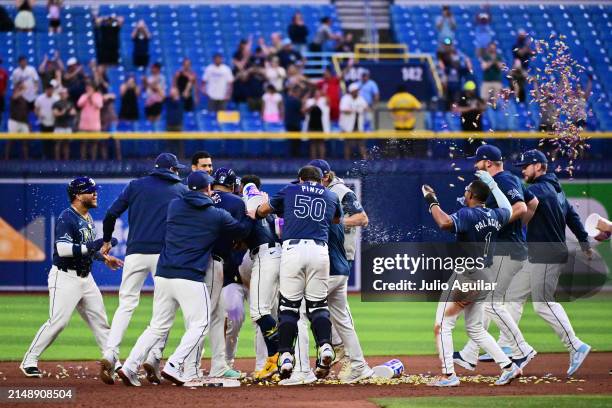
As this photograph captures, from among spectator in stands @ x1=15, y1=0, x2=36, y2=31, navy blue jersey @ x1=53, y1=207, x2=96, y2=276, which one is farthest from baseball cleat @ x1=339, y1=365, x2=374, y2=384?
spectator in stands @ x1=15, y1=0, x2=36, y2=31

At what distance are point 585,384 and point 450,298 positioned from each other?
146cm

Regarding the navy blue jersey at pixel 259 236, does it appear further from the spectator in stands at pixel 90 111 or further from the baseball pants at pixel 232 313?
the spectator in stands at pixel 90 111

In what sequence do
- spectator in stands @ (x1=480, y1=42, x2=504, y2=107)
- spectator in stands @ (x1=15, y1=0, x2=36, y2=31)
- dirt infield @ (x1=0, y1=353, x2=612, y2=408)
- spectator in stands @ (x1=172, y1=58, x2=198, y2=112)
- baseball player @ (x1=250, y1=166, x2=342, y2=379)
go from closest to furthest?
dirt infield @ (x1=0, y1=353, x2=612, y2=408) < baseball player @ (x1=250, y1=166, x2=342, y2=379) < spectator in stands @ (x1=480, y1=42, x2=504, y2=107) < spectator in stands @ (x1=172, y1=58, x2=198, y2=112) < spectator in stands @ (x1=15, y1=0, x2=36, y2=31)

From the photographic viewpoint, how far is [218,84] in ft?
82.4

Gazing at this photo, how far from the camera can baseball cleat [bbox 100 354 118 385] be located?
416 inches

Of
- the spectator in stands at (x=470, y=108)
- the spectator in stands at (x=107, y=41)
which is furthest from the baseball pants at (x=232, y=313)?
the spectator in stands at (x=107, y=41)

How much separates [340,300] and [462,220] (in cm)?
141

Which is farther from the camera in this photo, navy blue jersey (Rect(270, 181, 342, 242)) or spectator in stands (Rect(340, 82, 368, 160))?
spectator in stands (Rect(340, 82, 368, 160))

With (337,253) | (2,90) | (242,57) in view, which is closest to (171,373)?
(337,253)

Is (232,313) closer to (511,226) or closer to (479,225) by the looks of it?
(479,225)

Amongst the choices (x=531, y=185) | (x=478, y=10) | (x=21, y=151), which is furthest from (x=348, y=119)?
(x=531, y=185)

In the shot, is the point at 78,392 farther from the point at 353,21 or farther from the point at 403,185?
the point at 353,21

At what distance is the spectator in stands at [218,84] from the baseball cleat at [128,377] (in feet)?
49.4

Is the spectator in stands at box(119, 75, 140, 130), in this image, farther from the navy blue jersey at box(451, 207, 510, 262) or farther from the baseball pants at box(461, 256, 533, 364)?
the navy blue jersey at box(451, 207, 510, 262)
